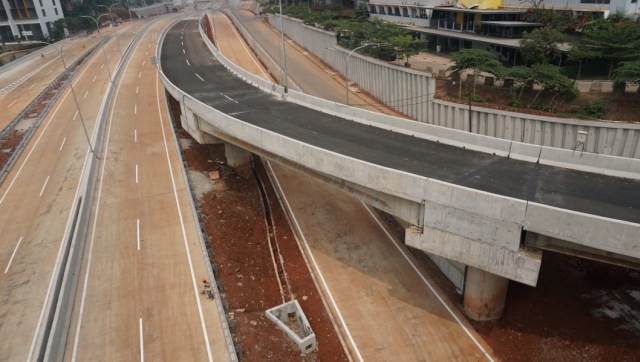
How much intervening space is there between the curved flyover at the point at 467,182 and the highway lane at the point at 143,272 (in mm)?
8499

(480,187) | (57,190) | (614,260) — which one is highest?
(480,187)

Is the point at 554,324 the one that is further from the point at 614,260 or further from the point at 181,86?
the point at 181,86

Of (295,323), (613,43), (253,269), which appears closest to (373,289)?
(295,323)

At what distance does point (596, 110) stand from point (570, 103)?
315 cm

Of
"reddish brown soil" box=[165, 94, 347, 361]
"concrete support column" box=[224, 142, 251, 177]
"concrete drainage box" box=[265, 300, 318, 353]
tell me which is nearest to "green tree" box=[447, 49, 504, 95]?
Answer: "reddish brown soil" box=[165, 94, 347, 361]

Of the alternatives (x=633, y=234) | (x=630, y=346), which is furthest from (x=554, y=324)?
(x=633, y=234)

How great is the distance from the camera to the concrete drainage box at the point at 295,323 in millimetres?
23562

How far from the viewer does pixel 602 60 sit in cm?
4309

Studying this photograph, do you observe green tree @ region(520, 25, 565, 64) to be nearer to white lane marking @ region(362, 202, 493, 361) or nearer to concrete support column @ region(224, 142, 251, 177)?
white lane marking @ region(362, 202, 493, 361)

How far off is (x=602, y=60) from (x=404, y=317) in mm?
34908

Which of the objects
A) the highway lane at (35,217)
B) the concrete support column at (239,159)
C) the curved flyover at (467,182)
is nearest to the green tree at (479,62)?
the curved flyover at (467,182)

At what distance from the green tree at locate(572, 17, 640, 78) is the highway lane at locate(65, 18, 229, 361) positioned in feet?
128

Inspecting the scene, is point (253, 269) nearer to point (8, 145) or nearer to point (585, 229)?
point (585, 229)

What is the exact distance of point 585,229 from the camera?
59.9ft
